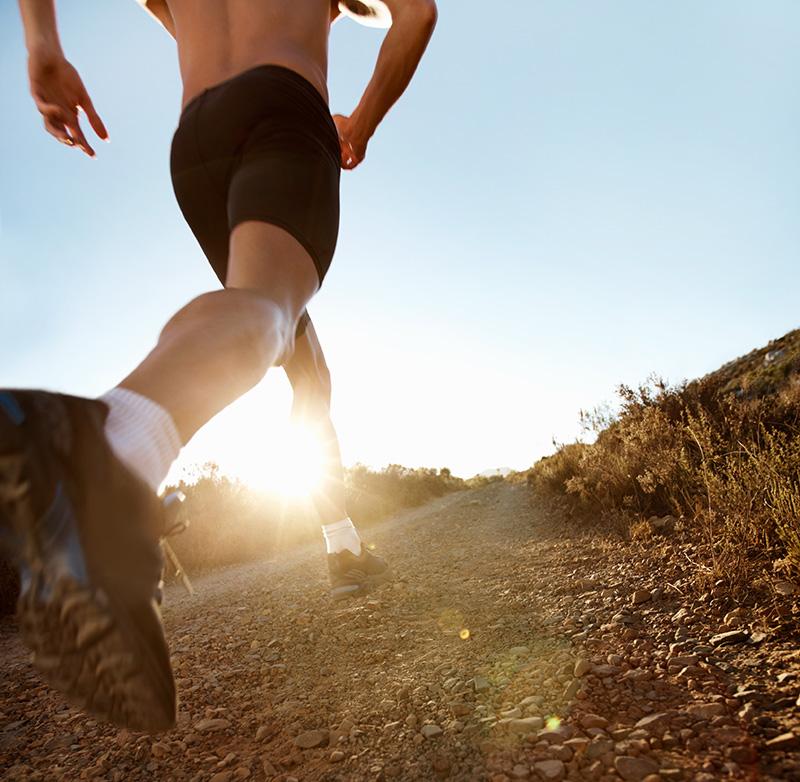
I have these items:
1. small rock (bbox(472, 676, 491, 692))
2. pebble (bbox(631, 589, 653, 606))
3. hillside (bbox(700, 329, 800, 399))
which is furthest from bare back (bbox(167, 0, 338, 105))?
Answer: hillside (bbox(700, 329, 800, 399))

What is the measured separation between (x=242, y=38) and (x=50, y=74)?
0.75m

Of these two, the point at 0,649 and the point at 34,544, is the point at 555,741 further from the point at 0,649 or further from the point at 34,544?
the point at 0,649

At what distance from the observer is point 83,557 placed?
797 mm

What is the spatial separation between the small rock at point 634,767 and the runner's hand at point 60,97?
2.60 metres

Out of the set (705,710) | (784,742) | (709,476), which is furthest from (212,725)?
(709,476)

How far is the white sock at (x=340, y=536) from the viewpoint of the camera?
2775mm

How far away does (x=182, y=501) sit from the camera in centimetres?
107

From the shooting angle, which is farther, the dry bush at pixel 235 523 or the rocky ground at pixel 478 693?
the dry bush at pixel 235 523

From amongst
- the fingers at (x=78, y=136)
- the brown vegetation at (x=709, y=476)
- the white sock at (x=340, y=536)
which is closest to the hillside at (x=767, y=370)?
the brown vegetation at (x=709, y=476)

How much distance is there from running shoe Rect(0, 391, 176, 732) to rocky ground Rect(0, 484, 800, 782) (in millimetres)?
638

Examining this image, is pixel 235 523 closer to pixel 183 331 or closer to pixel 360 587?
pixel 360 587

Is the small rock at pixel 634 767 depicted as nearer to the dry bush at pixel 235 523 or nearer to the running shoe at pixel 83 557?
the running shoe at pixel 83 557

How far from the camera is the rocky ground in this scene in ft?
→ 3.74

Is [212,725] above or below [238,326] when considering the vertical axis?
below
